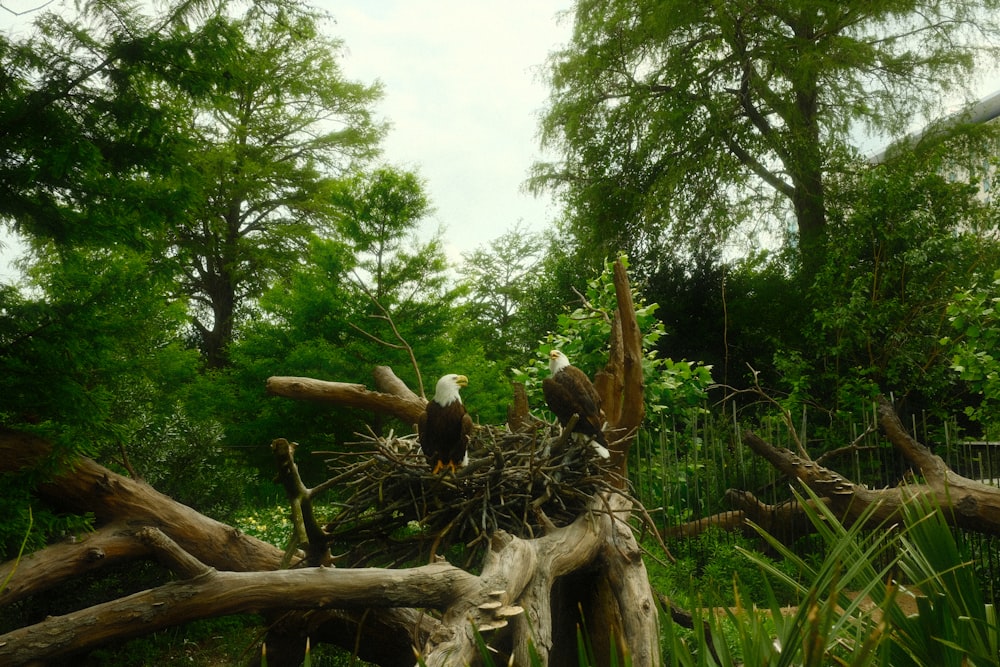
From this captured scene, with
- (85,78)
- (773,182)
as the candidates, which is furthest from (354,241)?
(773,182)

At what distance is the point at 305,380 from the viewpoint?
14.6 feet

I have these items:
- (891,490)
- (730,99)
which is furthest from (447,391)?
(730,99)

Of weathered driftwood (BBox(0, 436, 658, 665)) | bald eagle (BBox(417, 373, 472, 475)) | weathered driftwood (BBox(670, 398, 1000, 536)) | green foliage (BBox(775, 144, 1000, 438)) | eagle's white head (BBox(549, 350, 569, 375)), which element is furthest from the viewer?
green foliage (BBox(775, 144, 1000, 438))

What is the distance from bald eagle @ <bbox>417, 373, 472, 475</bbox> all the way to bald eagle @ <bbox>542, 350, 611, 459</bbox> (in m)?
0.54

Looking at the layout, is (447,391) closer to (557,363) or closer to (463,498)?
(463,498)

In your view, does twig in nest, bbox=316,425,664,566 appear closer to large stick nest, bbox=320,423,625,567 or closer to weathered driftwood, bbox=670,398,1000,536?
large stick nest, bbox=320,423,625,567

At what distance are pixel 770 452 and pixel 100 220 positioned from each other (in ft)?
15.8

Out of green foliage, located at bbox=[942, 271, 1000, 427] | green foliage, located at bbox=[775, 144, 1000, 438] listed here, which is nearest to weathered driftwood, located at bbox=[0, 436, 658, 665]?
green foliage, located at bbox=[942, 271, 1000, 427]

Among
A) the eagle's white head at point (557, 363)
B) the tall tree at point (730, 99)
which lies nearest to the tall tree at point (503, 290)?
the tall tree at point (730, 99)

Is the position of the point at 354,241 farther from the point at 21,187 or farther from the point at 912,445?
the point at 912,445

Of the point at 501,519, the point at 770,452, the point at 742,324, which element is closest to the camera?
the point at 501,519

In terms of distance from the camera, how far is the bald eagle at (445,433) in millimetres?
3490

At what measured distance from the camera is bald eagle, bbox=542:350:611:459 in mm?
3771

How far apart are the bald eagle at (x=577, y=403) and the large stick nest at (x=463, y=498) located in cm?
17
